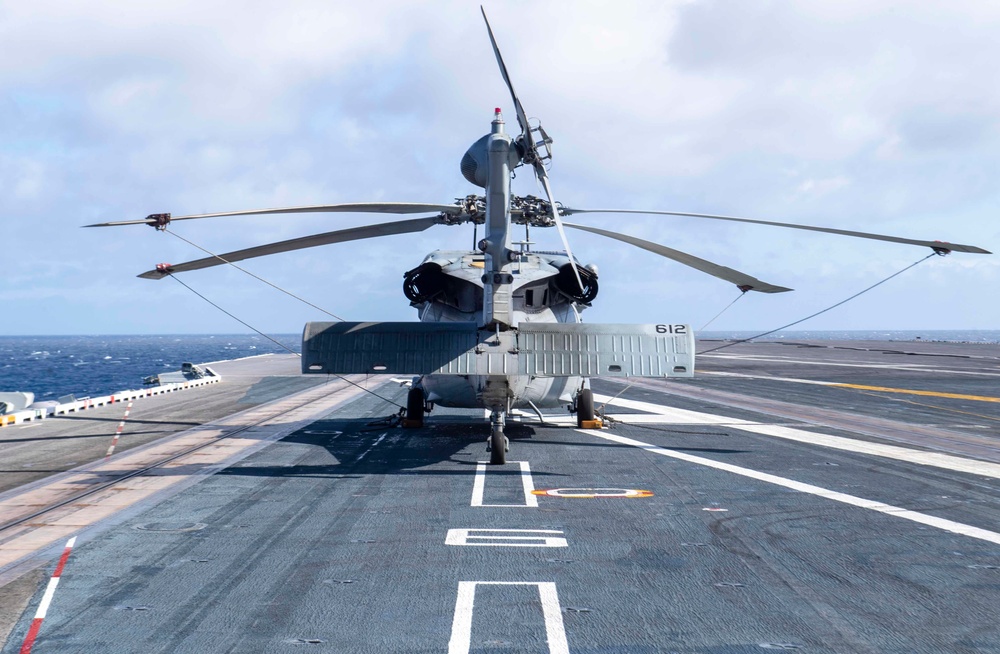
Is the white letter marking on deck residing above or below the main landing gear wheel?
below

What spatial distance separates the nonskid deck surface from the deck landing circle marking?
7 centimetres

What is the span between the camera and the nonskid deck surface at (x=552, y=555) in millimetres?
7516

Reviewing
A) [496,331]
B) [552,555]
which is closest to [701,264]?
[496,331]

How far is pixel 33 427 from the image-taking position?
83.5 ft

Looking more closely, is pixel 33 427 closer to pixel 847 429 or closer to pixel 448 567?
pixel 448 567

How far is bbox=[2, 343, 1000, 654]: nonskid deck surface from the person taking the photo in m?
7.52

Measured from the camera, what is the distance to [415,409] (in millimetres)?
23562

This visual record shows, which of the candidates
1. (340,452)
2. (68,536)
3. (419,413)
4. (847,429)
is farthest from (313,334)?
(847,429)

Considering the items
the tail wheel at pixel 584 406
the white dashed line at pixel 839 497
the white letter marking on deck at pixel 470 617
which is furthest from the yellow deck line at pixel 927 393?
the white letter marking on deck at pixel 470 617

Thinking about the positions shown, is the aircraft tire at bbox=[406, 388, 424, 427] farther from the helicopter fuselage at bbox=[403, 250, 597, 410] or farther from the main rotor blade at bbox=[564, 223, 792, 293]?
the main rotor blade at bbox=[564, 223, 792, 293]

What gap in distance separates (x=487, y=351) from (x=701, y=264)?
532cm

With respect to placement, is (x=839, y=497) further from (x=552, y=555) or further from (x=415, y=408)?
(x=415, y=408)

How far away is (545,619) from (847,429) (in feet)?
67.2

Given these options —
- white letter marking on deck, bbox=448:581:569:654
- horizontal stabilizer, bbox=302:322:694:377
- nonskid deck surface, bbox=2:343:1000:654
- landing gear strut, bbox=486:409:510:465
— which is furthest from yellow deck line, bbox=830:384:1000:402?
white letter marking on deck, bbox=448:581:569:654
